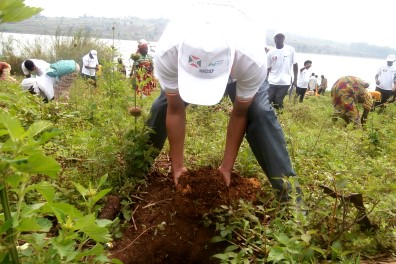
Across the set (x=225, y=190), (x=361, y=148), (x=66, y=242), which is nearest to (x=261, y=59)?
(x=225, y=190)

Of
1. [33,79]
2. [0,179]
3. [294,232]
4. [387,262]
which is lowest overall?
[33,79]

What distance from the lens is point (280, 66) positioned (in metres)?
7.18

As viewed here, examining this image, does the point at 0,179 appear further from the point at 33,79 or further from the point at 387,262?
the point at 33,79

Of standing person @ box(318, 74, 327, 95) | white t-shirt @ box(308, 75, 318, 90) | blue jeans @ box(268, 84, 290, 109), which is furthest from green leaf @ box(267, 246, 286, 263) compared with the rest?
standing person @ box(318, 74, 327, 95)

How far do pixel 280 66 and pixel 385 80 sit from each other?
3870 millimetres

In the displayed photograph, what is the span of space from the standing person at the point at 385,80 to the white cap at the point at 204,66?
341 inches

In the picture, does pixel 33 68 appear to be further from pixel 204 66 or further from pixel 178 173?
pixel 204 66

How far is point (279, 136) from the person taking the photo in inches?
87.4

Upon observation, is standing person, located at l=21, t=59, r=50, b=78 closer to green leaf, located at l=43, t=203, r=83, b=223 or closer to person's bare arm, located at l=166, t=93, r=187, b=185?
person's bare arm, located at l=166, t=93, r=187, b=185

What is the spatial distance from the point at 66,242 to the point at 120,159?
1.49 meters

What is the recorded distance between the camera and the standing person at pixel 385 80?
941 centimetres

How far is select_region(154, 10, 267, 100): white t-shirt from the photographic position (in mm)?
1916

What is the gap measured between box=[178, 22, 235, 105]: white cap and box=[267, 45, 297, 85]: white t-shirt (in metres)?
5.51

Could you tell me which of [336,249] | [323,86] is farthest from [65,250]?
[323,86]
